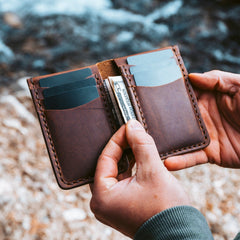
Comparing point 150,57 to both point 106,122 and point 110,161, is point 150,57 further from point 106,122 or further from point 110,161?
point 110,161

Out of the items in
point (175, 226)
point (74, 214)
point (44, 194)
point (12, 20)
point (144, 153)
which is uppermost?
point (12, 20)

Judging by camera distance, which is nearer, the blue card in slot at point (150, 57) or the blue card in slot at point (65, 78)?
the blue card in slot at point (65, 78)

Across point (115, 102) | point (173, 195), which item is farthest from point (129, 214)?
point (115, 102)

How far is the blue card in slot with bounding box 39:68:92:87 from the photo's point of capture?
1.61 m

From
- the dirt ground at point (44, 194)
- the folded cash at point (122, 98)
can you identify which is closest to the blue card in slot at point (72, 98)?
the folded cash at point (122, 98)

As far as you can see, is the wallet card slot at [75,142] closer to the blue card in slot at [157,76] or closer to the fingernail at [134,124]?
the fingernail at [134,124]

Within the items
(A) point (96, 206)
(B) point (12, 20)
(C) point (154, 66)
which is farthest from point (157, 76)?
(B) point (12, 20)

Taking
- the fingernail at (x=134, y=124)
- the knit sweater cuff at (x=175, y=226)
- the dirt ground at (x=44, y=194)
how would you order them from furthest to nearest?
1. the dirt ground at (x=44, y=194)
2. the fingernail at (x=134, y=124)
3. the knit sweater cuff at (x=175, y=226)

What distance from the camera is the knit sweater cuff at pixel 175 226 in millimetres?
1156

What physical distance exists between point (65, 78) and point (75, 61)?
241 cm

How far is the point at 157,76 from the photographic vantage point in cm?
175

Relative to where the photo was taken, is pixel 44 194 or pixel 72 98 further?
pixel 44 194

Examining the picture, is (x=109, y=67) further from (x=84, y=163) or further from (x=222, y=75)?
(x=222, y=75)

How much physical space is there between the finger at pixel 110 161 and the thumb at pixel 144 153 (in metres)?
0.07
